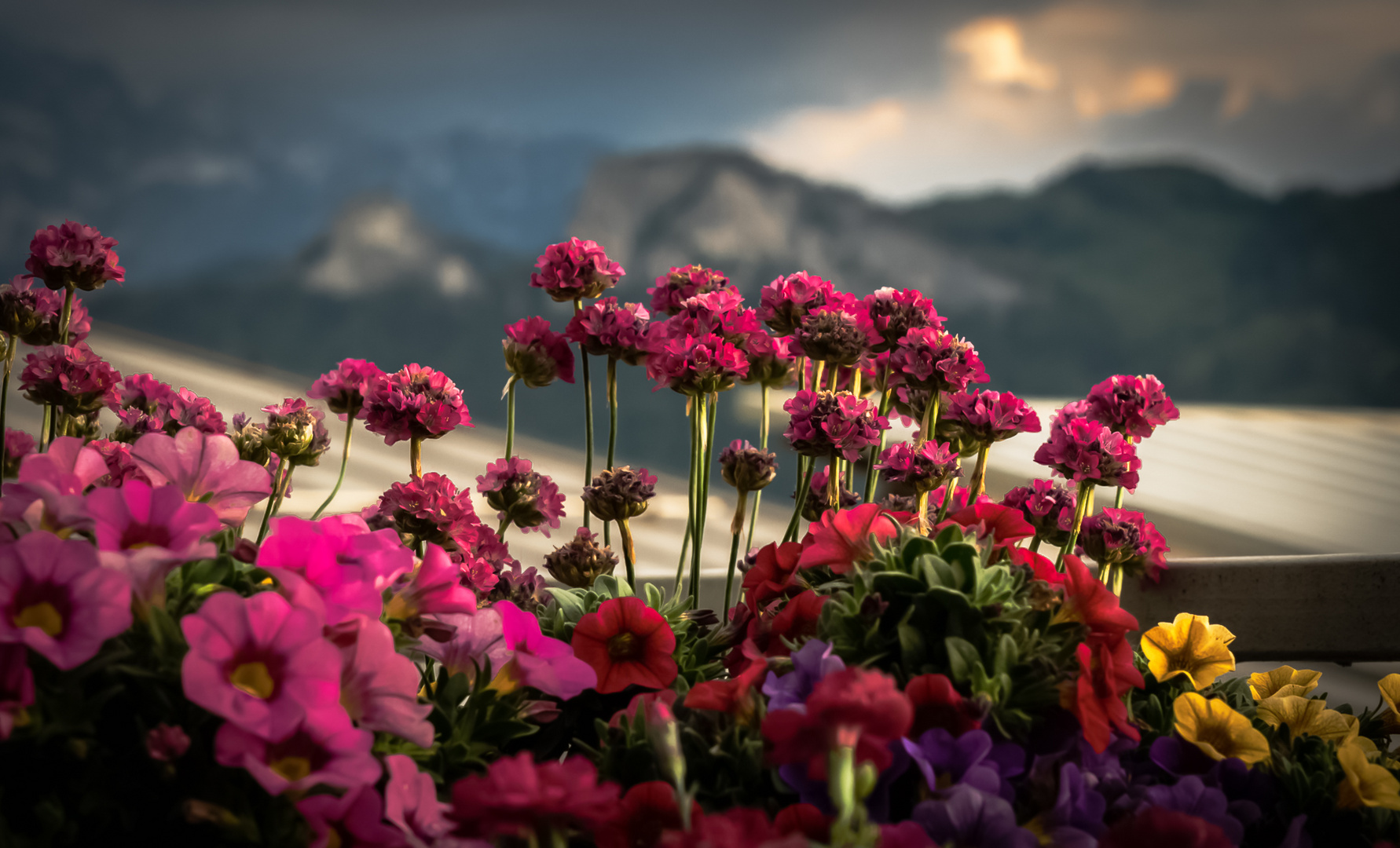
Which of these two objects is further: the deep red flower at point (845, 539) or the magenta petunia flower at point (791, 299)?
the magenta petunia flower at point (791, 299)

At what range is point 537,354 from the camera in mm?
941

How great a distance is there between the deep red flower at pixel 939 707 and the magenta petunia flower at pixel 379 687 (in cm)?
28

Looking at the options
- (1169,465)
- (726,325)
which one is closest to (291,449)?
(726,325)

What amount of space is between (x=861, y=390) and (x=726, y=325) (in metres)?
0.28

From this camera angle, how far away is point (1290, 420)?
4004 mm

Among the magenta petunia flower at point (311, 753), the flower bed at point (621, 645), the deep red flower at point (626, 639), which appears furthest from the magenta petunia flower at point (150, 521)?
the deep red flower at point (626, 639)

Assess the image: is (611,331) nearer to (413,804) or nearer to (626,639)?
(626,639)

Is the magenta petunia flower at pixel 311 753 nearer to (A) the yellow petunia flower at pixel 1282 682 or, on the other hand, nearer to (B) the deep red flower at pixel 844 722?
(B) the deep red flower at pixel 844 722

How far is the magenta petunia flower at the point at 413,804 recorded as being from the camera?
1.49 ft

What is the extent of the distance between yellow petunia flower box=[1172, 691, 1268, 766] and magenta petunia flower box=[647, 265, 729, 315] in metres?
0.59

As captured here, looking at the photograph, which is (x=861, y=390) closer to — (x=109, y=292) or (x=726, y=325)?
(x=726, y=325)

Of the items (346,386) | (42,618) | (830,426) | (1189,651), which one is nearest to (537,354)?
(346,386)

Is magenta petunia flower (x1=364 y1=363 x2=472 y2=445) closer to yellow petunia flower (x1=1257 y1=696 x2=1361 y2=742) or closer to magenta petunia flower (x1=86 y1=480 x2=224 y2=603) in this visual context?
magenta petunia flower (x1=86 y1=480 x2=224 y2=603)

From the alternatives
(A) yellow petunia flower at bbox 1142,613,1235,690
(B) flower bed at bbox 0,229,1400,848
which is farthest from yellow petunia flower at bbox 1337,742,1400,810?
(A) yellow petunia flower at bbox 1142,613,1235,690
